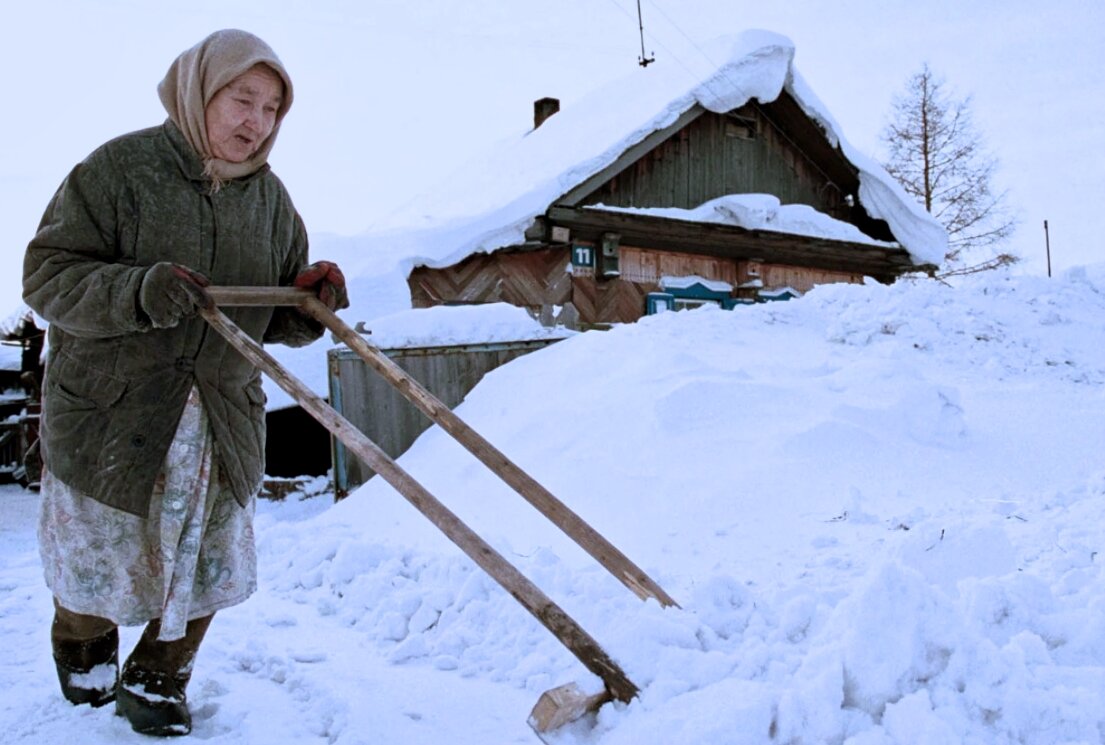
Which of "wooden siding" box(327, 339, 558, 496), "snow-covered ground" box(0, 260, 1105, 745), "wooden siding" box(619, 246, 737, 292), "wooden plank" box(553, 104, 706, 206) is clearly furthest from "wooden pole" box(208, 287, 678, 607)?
"wooden siding" box(619, 246, 737, 292)

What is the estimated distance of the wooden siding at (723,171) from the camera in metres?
11.9

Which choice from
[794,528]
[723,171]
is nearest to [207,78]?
[794,528]

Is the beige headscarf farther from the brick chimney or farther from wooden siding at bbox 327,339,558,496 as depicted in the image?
the brick chimney

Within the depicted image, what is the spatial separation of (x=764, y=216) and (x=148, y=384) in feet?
35.9

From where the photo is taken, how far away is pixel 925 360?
6.80 m

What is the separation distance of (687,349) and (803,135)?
8.53 meters

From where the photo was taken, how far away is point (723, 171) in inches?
505

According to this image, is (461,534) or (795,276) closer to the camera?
(461,534)

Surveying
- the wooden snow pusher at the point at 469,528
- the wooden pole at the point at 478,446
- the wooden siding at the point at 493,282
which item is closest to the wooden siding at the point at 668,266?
the wooden siding at the point at 493,282

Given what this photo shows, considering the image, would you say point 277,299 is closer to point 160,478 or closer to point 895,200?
point 160,478

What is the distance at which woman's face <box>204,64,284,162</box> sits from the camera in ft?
7.97

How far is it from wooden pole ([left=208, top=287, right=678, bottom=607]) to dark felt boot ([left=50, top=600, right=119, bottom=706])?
3.15 feet

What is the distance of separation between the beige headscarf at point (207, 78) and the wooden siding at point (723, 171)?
854 cm

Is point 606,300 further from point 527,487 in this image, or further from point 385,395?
point 527,487
